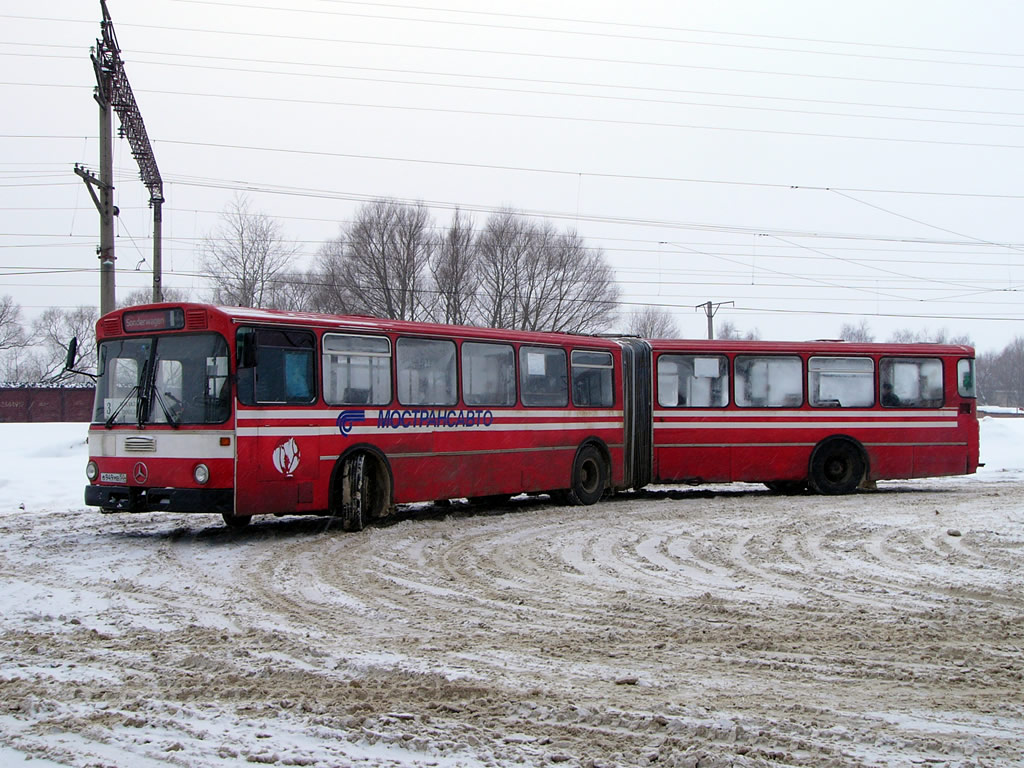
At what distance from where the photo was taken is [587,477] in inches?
723

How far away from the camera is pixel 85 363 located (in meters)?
85.7

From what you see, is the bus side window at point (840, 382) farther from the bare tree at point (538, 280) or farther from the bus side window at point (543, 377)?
the bare tree at point (538, 280)

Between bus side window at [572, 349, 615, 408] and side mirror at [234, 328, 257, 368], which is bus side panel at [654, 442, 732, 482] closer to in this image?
bus side window at [572, 349, 615, 408]

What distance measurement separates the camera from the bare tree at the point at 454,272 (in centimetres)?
5147

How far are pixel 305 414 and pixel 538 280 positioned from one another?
4081 centimetres

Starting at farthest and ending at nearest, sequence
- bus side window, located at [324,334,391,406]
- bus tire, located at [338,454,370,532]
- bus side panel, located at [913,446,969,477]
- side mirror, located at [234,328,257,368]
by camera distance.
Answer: bus side panel, located at [913,446,969,477]
bus side window, located at [324,334,391,406]
bus tire, located at [338,454,370,532]
side mirror, located at [234,328,257,368]

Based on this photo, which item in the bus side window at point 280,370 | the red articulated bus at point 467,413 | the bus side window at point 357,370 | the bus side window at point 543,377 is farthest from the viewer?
the bus side window at point 543,377

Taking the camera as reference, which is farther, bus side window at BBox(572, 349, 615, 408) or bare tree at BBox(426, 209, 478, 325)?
bare tree at BBox(426, 209, 478, 325)

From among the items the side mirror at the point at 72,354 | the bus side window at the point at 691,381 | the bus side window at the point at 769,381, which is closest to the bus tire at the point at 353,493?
the side mirror at the point at 72,354

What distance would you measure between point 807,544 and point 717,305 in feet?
152

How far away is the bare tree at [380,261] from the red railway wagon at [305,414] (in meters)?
34.4

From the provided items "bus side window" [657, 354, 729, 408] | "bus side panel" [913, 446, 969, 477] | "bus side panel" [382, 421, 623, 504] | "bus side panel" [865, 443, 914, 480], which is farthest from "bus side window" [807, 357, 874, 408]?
"bus side panel" [382, 421, 623, 504]

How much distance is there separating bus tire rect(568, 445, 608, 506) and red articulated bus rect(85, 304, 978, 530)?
0.13 feet

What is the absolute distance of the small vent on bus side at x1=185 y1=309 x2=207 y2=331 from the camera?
41.1 feet
